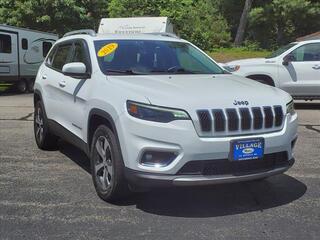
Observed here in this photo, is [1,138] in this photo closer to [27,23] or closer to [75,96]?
[75,96]

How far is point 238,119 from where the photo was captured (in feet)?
16.4

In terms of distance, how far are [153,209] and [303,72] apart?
935 centimetres

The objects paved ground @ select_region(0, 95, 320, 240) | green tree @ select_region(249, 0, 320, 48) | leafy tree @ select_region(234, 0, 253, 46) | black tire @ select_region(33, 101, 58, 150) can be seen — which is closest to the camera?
paved ground @ select_region(0, 95, 320, 240)

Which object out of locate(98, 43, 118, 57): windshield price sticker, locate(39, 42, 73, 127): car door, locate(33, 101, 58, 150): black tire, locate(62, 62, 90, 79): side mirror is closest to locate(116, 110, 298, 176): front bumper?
locate(62, 62, 90, 79): side mirror

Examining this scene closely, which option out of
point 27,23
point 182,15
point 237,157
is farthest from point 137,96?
point 182,15

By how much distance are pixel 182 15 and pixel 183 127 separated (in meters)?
29.8

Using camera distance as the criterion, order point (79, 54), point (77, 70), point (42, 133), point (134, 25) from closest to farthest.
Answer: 1. point (77, 70)
2. point (79, 54)
3. point (42, 133)
4. point (134, 25)

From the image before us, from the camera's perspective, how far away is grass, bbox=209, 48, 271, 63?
30566 millimetres

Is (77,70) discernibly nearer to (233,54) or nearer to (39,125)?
(39,125)

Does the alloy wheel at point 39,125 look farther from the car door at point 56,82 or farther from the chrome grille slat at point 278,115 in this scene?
the chrome grille slat at point 278,115

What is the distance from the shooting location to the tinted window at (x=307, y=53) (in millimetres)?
13828

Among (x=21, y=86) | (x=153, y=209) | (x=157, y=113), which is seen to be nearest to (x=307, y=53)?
(x=153, y=209)

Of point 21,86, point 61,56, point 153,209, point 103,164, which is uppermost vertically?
point 61,56

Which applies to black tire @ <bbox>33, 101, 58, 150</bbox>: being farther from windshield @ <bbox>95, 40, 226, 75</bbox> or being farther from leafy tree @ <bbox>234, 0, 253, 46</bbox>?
leafy tree @ <bbox>234, 0, 253, 46</bbox>
